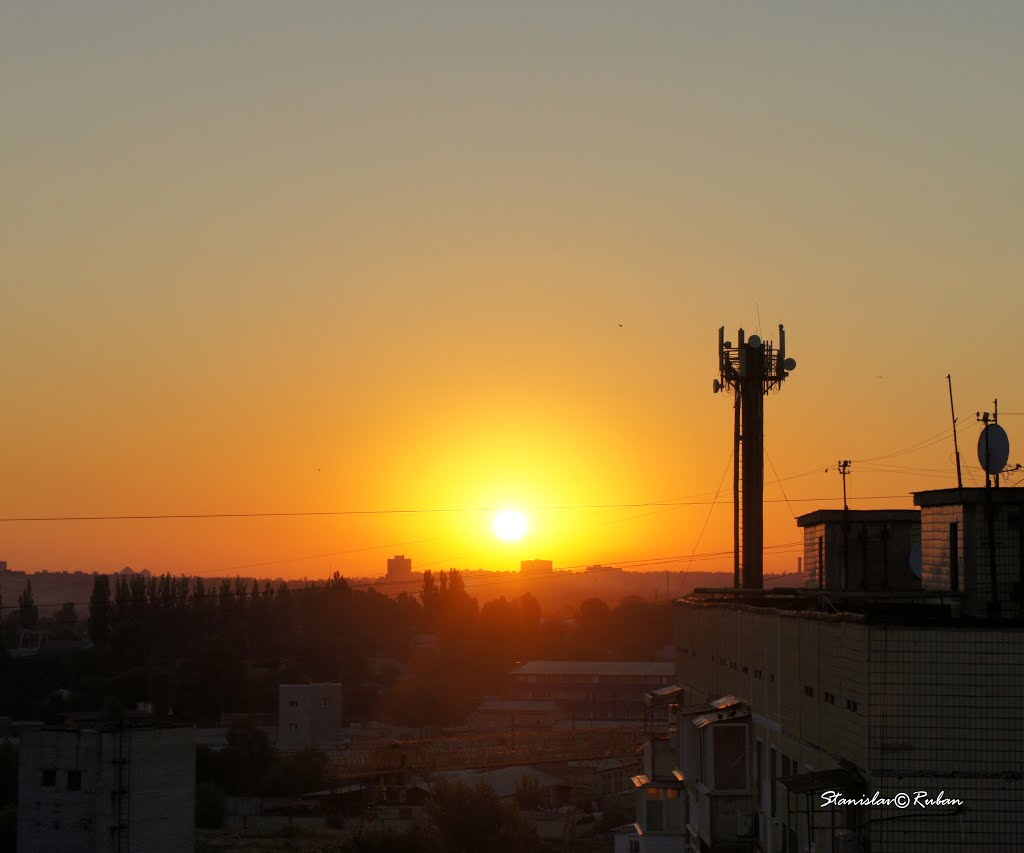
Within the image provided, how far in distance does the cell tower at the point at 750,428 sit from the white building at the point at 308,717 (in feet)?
149

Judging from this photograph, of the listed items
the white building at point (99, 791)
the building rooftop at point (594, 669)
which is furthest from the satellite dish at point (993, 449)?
the building rooftop at point (594, 669)

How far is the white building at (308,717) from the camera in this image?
84.5 m

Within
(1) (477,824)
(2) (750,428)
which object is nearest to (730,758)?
(2) (750,428)

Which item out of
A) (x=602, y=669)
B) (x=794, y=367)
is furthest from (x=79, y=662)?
(x=794, y=367)

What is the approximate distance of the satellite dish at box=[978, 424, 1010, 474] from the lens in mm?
22656

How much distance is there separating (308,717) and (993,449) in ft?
221

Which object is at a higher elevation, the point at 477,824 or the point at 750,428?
the point at 750,428

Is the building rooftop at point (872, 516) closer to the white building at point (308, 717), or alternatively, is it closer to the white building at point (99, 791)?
the white building at point (99, 791)

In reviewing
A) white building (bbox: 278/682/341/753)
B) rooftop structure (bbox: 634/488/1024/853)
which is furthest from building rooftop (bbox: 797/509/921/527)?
white building (bbox: 278/682/341/753)

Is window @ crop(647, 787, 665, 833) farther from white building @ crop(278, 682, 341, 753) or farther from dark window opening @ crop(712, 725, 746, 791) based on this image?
white building @ crop(278, 682, 341, 753)

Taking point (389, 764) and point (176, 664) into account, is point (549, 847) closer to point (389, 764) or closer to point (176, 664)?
point (389, 764)

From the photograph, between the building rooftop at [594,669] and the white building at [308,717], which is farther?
the building rooftop at [594,669]

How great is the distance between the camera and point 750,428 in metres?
45.0

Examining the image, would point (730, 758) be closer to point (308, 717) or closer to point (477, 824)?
point (477, 824)
